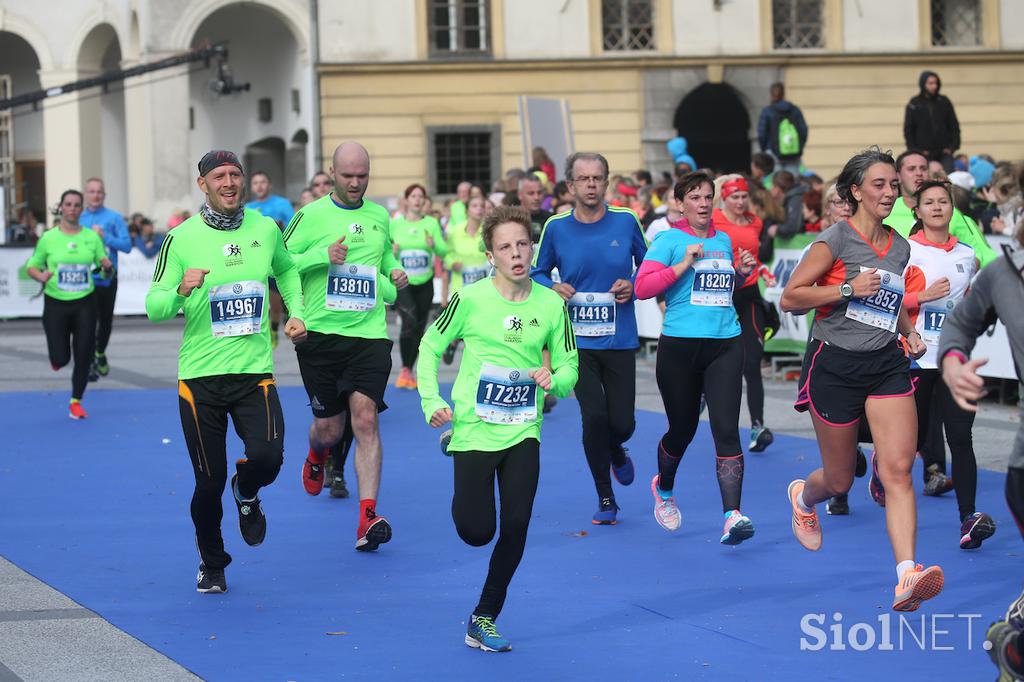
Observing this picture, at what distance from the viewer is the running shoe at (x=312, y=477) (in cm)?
996

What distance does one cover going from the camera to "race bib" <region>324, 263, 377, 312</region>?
9391mm

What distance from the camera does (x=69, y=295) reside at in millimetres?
14812

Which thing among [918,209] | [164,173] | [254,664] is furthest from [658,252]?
[164,173]

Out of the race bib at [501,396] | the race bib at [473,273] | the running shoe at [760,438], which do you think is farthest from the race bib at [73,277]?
the race bib at [501,396]

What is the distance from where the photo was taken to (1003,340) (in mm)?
14000

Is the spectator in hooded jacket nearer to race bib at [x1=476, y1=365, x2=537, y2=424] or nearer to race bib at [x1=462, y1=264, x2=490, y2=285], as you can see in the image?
race bib at [x1=462, y1=264, x2=490, y2=285]

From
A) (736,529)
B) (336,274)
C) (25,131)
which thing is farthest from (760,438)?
(25,131)

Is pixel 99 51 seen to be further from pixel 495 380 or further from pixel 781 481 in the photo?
pixel 495 380

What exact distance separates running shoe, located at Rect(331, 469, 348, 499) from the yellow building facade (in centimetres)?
2424

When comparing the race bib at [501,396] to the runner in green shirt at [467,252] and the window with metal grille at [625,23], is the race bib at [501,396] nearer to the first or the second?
the runner in green shirt at [467,252]

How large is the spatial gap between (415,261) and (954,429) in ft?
28.1

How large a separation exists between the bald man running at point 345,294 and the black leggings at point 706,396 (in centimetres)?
160

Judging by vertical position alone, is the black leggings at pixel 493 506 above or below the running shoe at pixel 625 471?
above

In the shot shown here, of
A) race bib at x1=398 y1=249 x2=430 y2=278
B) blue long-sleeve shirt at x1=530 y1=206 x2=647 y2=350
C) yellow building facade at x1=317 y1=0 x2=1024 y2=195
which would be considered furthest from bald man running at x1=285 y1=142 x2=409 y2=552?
yellow building facade at x1=317 y1=0 x2=1024 y2=195
